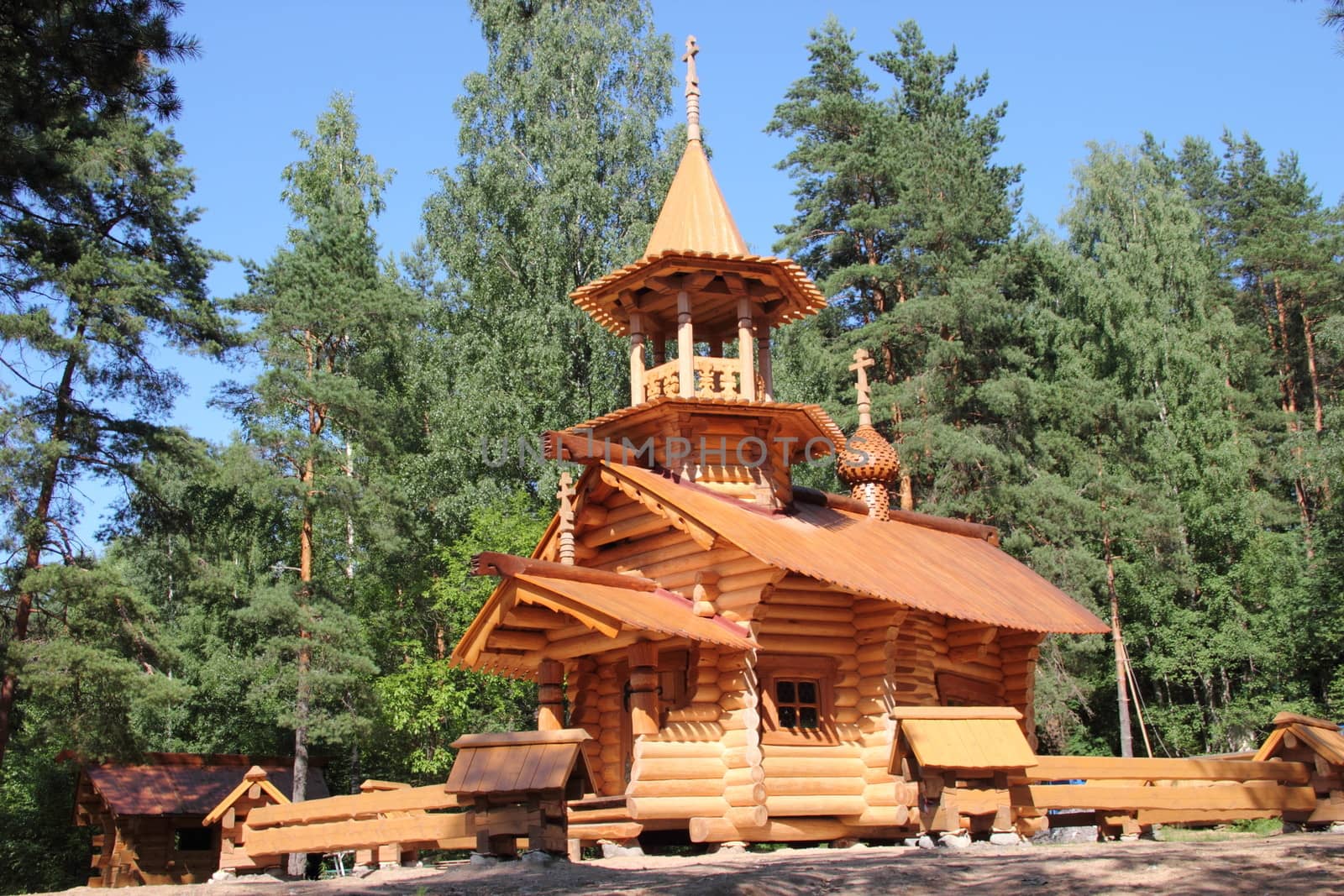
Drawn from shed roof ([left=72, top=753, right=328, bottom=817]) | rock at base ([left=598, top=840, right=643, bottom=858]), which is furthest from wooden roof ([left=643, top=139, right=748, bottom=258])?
shed roof ([left=72, top=753, right=328, bottom=817])

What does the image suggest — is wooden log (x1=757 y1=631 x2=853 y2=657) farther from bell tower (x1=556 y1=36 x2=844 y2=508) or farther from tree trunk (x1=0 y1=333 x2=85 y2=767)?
tree trunk (x1=0 y1=333 x2=85 y2=767)

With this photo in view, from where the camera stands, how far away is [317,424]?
27344 mm

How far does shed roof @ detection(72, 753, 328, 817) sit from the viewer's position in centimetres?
2331

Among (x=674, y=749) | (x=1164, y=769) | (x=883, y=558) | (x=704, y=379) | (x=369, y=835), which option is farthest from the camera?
(x=704, y=379)

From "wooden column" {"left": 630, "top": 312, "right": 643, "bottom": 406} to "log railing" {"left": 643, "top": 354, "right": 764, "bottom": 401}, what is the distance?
0.11 m

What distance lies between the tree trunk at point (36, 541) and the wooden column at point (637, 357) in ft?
30.8

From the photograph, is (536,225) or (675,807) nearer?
(675,807)

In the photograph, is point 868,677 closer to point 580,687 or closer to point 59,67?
point 580,687

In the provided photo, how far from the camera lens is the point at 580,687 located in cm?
1600

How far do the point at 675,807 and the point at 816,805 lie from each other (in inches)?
74.0

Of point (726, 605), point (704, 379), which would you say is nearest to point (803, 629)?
point (726, 605)

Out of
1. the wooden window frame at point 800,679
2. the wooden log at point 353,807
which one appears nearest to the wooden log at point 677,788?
the wooden window frame at point 800,679

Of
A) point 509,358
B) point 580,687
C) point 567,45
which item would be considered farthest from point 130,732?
point 567,45

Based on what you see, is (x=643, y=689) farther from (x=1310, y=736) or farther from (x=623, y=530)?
(x=1310, y=736)
